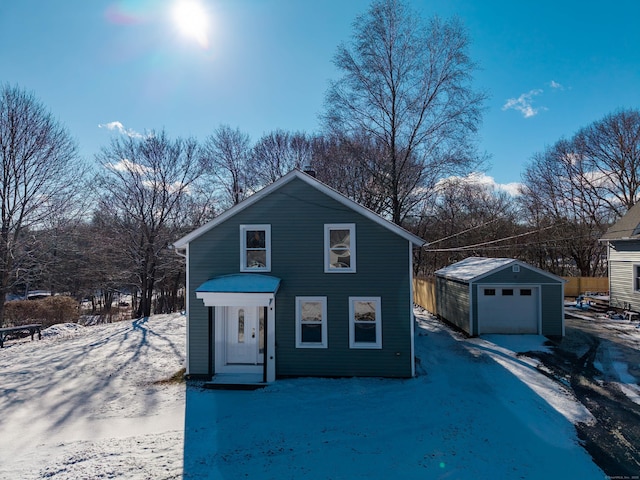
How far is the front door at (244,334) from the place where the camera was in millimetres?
10320

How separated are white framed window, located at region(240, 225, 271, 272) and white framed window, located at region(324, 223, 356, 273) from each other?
169 cm

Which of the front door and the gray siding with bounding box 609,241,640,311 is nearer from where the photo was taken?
the front door

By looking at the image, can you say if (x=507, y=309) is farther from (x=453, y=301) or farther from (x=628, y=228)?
(x=628, y=228)

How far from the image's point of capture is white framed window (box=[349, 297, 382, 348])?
9898 mm

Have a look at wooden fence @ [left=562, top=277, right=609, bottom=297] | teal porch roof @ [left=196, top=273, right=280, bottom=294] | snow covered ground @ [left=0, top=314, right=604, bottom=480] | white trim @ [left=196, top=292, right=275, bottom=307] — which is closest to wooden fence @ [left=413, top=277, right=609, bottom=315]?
wooden fence @ [left=562, top=277, right=609, bottom=297]

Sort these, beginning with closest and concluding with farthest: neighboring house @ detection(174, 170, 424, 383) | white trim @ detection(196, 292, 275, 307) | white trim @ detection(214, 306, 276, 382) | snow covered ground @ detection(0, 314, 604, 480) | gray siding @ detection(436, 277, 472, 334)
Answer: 1. snow covered ground @ detection(0, 314, 604, 480)
2. white trim @ detection(196, 292, 275, 307)
3. white trim @ detection(214, 306, 276, 382)
4. neighboring house @ detection(174, 170, 424, 383)
5. gray siding @ detection(436, 277, 472, 334)

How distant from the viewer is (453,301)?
664 inches

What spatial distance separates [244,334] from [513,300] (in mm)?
11215

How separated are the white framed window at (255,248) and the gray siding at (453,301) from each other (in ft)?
30.2

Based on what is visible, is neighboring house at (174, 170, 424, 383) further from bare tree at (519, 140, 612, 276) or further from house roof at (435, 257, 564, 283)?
bare tree at (519, 140, 612, 276)

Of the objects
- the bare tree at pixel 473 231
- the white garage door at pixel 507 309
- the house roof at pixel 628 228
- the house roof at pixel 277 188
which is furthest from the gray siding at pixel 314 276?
the bare tree at pixel 473 231

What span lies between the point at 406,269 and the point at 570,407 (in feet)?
15.7

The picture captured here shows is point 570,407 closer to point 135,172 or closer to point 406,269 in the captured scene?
point 406,269

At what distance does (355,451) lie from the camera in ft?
20.1
